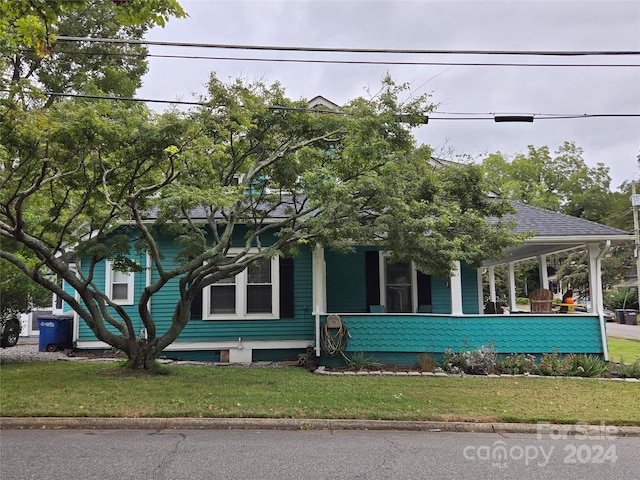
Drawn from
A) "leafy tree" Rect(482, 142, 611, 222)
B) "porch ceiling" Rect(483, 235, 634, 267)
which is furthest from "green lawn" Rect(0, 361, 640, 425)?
"leafy tree" Rect(482, 142, 611, 222)

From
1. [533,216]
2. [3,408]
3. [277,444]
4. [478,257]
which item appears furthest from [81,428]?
[533,216]

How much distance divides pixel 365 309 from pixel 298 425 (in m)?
6.29

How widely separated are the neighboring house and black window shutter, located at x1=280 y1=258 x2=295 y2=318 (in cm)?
3

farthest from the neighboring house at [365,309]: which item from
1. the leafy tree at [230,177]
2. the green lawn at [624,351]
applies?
the green lawn at [624,351]

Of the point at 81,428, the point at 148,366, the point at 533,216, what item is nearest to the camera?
the point at 81,428

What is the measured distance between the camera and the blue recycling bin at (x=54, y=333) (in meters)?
11.6

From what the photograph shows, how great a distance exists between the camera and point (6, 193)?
9008mm

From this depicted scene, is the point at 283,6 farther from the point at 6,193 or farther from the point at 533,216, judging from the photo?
the point at 533,216

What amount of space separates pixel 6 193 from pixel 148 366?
4.36 m

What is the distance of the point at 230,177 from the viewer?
8.59 m

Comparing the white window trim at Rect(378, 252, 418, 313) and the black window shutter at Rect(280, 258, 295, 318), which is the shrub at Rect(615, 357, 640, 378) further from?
the black window shutter at Rect(280, 258, 295, 318)

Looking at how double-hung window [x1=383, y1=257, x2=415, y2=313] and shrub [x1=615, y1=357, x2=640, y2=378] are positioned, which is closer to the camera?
shrub [x1=615, y1=357, x2=640, y2=378]

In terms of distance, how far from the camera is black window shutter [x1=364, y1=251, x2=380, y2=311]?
12086 millimetres

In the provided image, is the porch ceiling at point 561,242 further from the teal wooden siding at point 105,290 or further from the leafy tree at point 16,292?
the leafy tree at point 16,292
